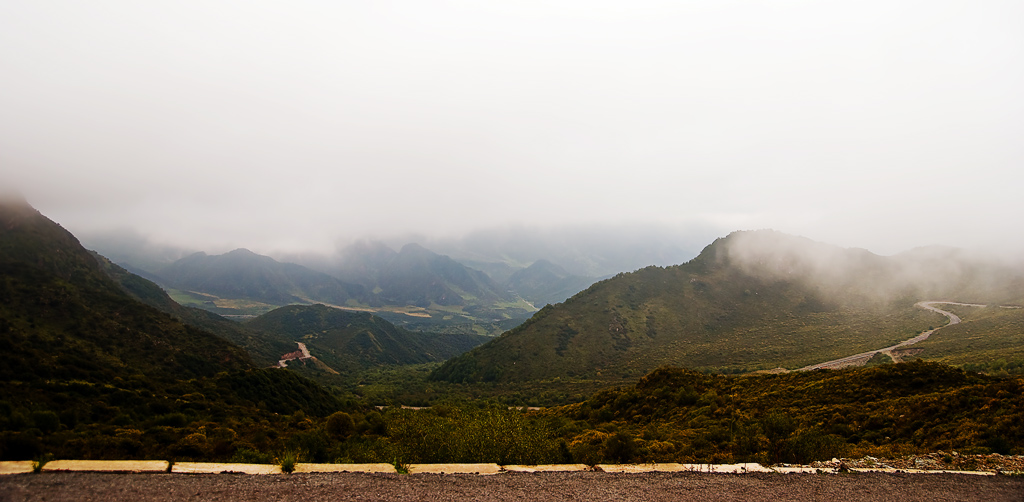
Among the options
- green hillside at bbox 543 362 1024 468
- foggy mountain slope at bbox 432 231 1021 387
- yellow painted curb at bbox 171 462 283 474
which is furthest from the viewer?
foggy mountain slope at bbox 432 231 1021 387

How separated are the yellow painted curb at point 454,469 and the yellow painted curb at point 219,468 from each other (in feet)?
12.6

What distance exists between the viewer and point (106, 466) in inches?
393

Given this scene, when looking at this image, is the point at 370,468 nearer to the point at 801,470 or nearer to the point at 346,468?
the point at 346,468

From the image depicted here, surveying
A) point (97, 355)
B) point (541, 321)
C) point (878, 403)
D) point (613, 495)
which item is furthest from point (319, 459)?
point (541, 321)

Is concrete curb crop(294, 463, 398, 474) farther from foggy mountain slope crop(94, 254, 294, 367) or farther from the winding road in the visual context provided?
foggy mountain slope crop(94, 254, 294, 367)

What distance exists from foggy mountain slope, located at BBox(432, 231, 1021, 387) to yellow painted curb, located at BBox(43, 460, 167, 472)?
9410cm

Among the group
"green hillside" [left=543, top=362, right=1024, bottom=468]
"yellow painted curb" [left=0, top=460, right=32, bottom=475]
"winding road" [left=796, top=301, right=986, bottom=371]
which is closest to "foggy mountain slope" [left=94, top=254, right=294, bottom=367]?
"green hillside" [left=543, top=362, right=1024, bottom=468]

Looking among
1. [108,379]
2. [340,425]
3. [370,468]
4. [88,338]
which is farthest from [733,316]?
→ [88,338]

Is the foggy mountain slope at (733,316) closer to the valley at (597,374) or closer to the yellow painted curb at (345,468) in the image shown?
the valley at (597,374)

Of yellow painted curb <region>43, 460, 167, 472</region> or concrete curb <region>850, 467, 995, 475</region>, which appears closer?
yellow painted curb <region>43, 460, 167, 472</region>

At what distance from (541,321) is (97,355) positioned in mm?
111793

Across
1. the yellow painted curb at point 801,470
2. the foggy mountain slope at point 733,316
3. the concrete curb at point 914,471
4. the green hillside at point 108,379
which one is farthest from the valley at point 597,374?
the concrete curb at point 914,471

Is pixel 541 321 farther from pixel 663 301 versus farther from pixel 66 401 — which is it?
pixel 66 401

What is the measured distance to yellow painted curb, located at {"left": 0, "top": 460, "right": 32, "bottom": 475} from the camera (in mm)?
9384
